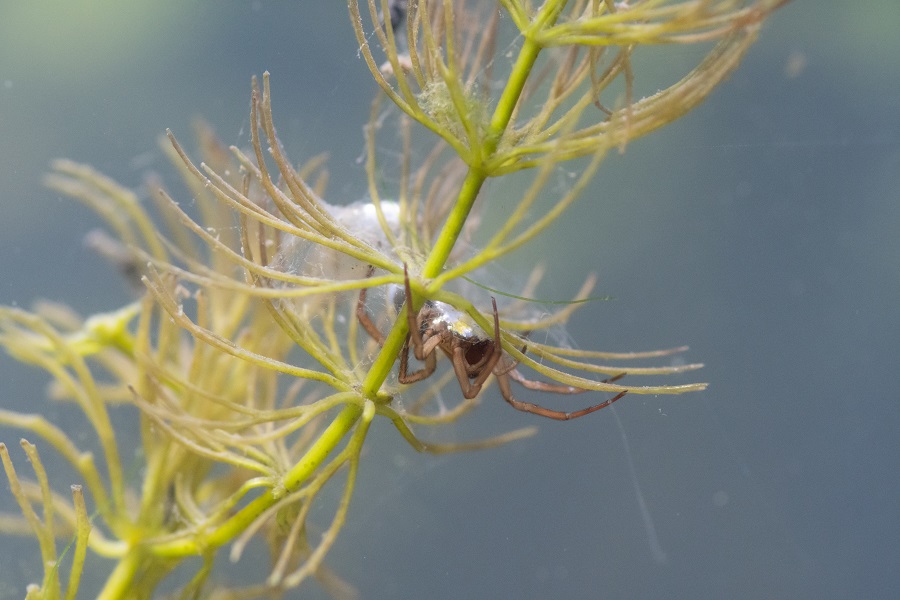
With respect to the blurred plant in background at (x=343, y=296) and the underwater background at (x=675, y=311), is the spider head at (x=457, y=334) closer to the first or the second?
the blurred plant in background at (x=343, y=296)

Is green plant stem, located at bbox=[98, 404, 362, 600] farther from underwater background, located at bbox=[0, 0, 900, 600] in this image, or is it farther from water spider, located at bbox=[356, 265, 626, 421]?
underwater background, located at bbox=[0, 0, 900, 600]

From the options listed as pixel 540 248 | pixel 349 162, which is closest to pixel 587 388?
pixel 349 162

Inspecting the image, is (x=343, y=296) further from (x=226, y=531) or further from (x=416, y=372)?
(x=226, y=531)

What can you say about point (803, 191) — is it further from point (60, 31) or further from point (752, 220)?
point (60, 31)

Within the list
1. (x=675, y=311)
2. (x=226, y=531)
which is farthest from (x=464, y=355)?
(x=675, y=311)

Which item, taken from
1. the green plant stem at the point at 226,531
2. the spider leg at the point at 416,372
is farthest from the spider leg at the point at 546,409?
the green plant stem at the point at 226,531

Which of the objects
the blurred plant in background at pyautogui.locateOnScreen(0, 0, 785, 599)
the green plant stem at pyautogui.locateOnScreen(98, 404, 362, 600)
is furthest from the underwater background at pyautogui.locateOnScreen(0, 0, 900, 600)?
the green plant stem at pyautogui.locateOnScreen(98, 404, 362, 600)
